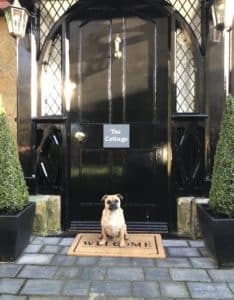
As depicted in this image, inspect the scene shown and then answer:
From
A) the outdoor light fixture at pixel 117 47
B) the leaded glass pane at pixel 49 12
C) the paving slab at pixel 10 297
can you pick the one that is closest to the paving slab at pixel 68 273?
the paving slab at pixel 10 297

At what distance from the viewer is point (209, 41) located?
517 cm

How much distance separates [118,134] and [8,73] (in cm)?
190

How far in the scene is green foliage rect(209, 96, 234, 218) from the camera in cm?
421

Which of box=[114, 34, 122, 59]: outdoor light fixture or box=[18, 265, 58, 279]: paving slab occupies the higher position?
box=[114, 34, 122, 59]: outdoor light fixture

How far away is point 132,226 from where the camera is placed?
5.45m

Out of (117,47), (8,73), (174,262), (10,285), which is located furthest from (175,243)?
(8,73)

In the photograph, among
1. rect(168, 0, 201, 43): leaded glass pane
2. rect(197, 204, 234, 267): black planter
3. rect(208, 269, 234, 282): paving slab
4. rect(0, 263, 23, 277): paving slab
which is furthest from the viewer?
rect(168, 0, 201, 43): leaded glass pane

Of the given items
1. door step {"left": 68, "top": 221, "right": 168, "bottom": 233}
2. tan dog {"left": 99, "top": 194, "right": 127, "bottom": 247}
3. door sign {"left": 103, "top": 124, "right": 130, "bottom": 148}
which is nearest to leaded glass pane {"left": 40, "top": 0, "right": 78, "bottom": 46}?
door sign {"left": 103, "top": 124, "right": 130, "bottom": 148}

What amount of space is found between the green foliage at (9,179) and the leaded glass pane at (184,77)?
238 cm

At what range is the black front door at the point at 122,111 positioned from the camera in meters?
5.39

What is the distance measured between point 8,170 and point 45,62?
6.22 feet

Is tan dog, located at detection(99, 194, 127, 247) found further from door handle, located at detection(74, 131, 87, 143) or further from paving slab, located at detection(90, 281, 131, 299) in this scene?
door handle, located at detection(74, 131, 87, 143)

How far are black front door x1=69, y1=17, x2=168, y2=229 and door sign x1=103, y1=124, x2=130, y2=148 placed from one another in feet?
0.21

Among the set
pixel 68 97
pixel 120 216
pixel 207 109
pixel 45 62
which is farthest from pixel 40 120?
pixel 207 109
